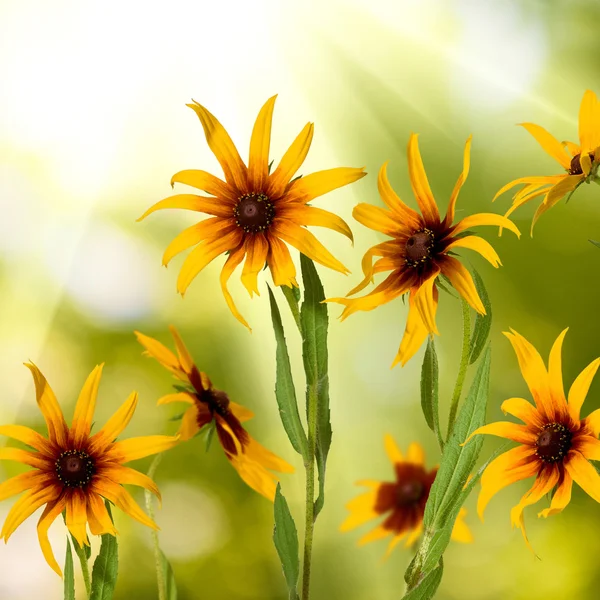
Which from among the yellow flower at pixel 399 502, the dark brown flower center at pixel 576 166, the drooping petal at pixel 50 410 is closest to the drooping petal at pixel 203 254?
the drooping petal at pixel 50 410

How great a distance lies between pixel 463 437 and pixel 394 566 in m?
0.67

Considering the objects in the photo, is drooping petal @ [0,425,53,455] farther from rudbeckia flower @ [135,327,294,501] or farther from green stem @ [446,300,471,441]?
green stem @ [446,300,471,441]

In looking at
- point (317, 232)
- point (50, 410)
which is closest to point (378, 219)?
point (50, 410)

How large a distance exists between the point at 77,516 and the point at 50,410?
6 cm

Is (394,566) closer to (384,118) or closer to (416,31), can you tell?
(384,118)

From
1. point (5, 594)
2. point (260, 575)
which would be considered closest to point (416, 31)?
point (260, 575)

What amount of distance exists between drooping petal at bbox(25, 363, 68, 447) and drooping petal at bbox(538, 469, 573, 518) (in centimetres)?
28

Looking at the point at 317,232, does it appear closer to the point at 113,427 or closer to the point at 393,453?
the point at 393,453

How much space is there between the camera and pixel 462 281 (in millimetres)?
425

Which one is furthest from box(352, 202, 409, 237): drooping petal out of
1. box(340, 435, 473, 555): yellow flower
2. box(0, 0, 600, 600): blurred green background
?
box(0, 0, 600, 600): blurred green background

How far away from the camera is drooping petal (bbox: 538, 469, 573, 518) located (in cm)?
41

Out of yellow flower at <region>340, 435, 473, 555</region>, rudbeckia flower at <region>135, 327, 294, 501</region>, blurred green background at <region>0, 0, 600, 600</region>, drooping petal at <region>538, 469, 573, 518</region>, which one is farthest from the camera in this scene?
blurred green background at <region>0, 0, 600, 600</region>

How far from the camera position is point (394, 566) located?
3.47 ft

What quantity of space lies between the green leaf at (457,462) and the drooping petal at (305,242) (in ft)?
0.34
